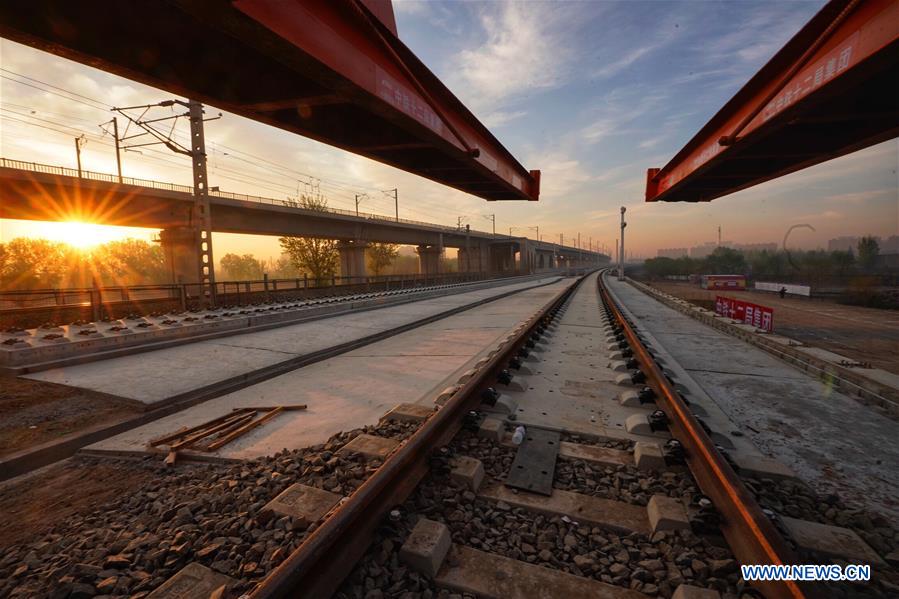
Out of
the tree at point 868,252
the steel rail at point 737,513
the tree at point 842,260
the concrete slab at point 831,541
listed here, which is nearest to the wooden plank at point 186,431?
the steel rail at point 737,513

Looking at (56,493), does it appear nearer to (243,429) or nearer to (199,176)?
(243,429)

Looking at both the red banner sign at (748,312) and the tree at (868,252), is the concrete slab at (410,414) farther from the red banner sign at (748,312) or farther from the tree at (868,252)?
the tree at (868,252)

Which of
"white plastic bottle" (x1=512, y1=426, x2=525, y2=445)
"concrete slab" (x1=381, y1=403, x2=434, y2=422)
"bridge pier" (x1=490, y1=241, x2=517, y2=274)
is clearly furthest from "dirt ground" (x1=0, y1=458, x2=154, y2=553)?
"bridge pier" (x1=490, y1=241, x2=517, y2=274)

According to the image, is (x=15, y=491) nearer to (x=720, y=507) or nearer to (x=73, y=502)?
(x=73, y=502)

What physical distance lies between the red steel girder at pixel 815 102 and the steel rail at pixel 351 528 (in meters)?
5.16

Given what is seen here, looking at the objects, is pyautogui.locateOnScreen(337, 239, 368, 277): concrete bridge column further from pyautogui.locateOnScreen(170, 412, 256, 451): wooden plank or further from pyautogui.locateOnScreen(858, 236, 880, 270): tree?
pyautogui.locateOnScreen(858, 236, 880, 270): tree

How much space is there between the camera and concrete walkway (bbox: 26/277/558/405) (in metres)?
4.98

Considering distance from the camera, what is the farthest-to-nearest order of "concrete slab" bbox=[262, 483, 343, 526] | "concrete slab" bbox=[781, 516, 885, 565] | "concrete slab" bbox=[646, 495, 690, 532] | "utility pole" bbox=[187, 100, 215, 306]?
"utility pole" bbox=[187, 100, 215, 306], "concrete slab" bbox=[262, 483, 343, 526], "concrete slab" bbox=[646, 495, 690, 532], "concrete slab" bbox=[781, 516, 885, 565]

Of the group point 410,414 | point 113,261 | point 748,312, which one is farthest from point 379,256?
point 113,261

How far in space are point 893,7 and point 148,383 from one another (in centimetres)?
918

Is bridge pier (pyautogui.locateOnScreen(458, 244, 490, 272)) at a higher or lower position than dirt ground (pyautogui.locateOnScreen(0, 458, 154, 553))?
higher

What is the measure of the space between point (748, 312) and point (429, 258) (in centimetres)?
5062

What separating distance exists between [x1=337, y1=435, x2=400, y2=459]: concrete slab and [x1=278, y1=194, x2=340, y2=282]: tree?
3995 centimetres

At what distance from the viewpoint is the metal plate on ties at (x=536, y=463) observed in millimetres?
2277
